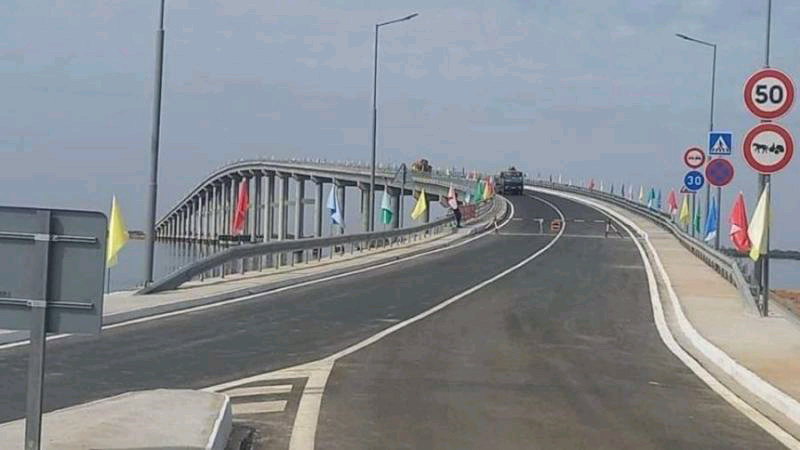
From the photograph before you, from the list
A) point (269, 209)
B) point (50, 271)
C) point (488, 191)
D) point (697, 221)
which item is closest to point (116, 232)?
point (50, 271)

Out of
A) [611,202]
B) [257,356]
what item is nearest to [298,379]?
[257,356]

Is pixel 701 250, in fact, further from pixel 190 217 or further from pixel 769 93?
pixel 190 217

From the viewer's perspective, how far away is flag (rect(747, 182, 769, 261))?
72.0 ft

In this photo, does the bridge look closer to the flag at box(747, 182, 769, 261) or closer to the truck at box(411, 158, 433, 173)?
the flag at box(747, 182, 769, 261)

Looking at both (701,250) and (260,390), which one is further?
(701,250)

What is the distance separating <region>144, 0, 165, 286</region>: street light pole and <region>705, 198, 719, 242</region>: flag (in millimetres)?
25055

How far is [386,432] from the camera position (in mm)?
10992

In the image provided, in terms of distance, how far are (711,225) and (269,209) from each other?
8078 centimetres

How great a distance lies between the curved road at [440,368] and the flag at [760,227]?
89.4 inches

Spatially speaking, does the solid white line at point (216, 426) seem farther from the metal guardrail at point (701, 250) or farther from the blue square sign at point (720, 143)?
the blue square sign at point (720, 143)

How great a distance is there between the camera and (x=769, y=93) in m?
21.0

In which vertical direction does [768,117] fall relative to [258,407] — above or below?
above

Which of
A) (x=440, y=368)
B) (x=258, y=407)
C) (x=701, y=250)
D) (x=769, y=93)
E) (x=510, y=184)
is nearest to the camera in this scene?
(x=258, y=407)

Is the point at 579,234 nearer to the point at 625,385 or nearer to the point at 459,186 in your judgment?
the point at 459,186
